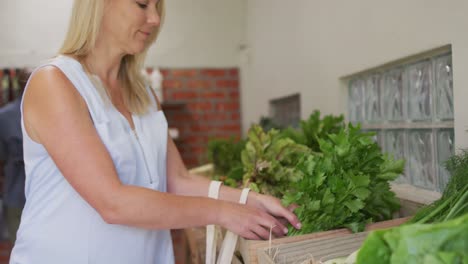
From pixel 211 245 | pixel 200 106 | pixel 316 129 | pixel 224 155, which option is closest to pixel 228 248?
pixel 211 245

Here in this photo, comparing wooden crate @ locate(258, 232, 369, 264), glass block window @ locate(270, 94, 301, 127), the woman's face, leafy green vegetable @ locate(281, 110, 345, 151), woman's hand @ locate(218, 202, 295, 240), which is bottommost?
wooden crate @ locate(258, 232, 369, 264)

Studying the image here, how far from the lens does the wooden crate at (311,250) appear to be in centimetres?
103

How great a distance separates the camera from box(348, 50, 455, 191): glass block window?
1.58 metres

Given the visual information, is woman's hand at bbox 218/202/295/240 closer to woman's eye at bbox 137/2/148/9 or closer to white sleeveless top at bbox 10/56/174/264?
white sleeveless top at bbox 10/56/174/264

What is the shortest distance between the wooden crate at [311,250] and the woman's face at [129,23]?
69 cm

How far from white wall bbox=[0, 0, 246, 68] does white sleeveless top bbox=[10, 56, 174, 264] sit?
3383 millimetres

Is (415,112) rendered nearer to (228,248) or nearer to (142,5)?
(228,248)

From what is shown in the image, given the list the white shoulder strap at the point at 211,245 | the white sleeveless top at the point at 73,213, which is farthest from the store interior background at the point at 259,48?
the white sleeveless top at the point at 73,213

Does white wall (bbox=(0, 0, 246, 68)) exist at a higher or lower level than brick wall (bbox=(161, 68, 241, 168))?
higher

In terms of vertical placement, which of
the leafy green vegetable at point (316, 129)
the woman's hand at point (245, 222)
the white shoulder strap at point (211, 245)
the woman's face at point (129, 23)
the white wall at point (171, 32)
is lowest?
the white shoulder strap at point (211, 245)

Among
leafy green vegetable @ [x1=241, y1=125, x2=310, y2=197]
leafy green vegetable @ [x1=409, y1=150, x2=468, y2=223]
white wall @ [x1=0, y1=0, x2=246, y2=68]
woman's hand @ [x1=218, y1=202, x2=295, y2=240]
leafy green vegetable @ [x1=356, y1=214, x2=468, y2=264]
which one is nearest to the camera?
leafy green vegetable @ [x1=356, y1=214, x2=468, y2=264]

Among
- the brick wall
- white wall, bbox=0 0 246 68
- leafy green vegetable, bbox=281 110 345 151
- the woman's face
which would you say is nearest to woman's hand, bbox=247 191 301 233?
the woman's face

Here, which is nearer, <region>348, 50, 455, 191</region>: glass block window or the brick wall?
<region>348, 50, 455, 191</region>: glass block window

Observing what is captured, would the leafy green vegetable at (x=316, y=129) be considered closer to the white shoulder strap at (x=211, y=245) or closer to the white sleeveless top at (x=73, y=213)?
the white shoulder strap at (x=211, y=245)
